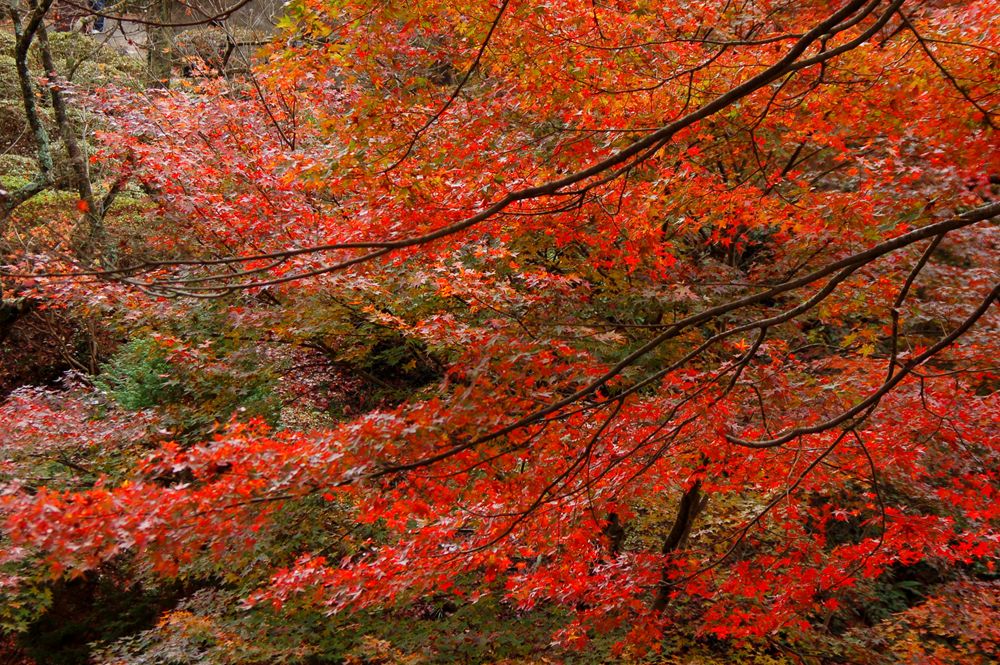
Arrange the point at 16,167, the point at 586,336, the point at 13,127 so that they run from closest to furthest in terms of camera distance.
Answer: the point at 586,336, the point at 16,167, the point at 13,127

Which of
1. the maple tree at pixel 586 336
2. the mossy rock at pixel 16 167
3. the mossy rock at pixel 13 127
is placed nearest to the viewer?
the maple tree at pixel 586 336

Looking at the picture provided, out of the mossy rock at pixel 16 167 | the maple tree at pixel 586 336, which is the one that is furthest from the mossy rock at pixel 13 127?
the maple tree at pixel 586 336

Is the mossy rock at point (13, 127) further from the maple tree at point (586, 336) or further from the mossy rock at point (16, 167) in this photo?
the maple tree at point (586, 336)

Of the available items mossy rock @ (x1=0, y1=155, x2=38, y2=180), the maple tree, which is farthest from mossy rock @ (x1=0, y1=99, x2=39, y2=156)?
the maple tree

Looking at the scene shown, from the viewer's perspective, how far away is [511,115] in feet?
16.0

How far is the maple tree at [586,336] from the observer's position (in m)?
2.56

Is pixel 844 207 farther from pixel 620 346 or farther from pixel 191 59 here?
pixel 191 59

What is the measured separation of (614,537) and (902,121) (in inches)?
162

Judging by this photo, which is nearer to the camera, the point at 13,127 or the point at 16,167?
the point at 16,167

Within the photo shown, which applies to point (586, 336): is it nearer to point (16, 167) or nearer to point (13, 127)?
point (16, 167)

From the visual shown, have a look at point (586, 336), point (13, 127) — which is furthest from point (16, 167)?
point (586, 336)

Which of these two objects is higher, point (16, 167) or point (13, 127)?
point (13, 127)

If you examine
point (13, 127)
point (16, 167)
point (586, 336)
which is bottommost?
point (586, 336)

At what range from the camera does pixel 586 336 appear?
15.3 ft
